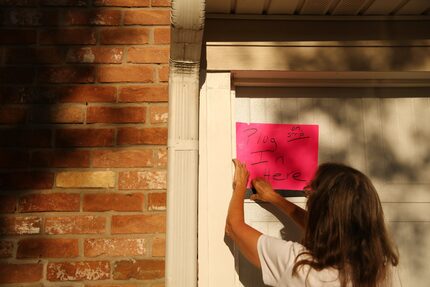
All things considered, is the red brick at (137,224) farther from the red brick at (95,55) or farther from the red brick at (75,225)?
the red brick at (95,55)

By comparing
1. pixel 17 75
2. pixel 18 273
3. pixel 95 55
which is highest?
pixel 95 55

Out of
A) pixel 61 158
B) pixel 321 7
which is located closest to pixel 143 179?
pixel 61 158

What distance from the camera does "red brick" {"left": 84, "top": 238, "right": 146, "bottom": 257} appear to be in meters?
1.78

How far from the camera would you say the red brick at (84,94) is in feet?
6.17

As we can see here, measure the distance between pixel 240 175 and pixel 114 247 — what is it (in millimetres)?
690

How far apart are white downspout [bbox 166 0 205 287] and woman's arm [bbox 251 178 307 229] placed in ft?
1.41

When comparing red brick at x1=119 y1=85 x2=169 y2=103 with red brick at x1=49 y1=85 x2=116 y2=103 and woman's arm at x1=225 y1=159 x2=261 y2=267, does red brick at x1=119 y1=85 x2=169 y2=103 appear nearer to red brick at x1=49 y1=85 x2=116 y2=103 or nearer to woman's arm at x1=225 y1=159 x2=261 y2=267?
red brick at x1=49 y1=85 x2=116 y2=103

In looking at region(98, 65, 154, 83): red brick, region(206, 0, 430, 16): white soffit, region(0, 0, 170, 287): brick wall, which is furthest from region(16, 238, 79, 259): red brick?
region(206, 0, 430, 16): white soffit

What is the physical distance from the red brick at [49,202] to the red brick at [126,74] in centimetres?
55

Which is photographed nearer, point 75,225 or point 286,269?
point 286,269

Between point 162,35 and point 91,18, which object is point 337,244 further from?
point 91,18

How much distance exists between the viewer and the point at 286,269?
4.92 ft

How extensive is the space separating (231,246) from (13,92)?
1265mm

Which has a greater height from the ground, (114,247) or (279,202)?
(279,202)
